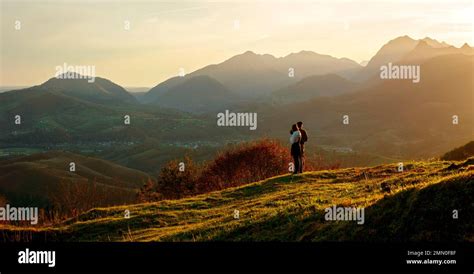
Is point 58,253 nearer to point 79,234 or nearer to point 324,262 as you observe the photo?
point 324,262

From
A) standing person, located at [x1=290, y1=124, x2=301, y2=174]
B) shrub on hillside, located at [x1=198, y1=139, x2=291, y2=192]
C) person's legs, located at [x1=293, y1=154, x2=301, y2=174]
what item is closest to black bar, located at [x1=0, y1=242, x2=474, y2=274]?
standing person, located at [x1=290, y1=124, x2=301, y2=174]

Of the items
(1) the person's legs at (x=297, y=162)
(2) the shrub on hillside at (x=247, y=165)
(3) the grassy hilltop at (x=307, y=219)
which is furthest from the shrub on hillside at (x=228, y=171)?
(3) the grassy hilltop at (x=307, y=219)

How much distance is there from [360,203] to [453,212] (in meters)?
4.15

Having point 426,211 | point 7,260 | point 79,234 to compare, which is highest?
point 426,211

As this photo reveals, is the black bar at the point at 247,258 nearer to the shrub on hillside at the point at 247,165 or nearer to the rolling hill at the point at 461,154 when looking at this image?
the rolling hill at the point at 461,154

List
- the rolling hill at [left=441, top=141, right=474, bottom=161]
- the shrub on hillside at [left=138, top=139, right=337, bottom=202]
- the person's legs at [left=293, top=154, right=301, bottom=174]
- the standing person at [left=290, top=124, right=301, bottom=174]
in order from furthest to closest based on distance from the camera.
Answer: the shrub on hillside at [left=138, top=139, right=337, bottom=202]
the rolling hill at [left=441, top=141, right=474, bottom=161]
the person's legs at [left=293, top=154, right=301, bottom=174]
the standing person at [left=290, top=124, right=301, bottom=174]

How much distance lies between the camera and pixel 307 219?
14086 mm

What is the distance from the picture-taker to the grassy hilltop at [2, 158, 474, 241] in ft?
33.9

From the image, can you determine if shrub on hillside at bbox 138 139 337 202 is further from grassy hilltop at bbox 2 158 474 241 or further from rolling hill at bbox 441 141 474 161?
grassy hilltop at bbox 2 158 474 241

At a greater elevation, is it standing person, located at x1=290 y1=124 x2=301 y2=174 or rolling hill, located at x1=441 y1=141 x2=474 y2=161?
standing person, located at x1=290 y1=124 x2=301 y2=174

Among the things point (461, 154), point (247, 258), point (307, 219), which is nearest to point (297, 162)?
point (461, 154)

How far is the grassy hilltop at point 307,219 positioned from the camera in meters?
10.3

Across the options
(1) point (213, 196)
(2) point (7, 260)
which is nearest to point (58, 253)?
(2) point (7, 260)

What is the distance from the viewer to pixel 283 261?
991cm
